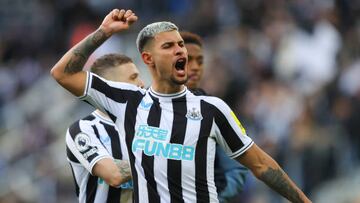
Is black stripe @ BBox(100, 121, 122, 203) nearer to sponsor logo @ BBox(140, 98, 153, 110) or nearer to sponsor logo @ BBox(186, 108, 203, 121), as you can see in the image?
sponsor logo @ BBox(140, 98, 153, 110)

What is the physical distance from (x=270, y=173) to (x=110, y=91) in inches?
45.5

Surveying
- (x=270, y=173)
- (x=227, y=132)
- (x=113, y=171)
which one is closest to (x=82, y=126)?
(x=113, y=171)

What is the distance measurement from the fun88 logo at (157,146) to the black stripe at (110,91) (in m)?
0.23

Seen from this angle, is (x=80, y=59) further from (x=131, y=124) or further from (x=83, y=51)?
(x=131, y=124)

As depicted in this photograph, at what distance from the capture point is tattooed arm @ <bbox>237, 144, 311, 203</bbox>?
6809 millimetres

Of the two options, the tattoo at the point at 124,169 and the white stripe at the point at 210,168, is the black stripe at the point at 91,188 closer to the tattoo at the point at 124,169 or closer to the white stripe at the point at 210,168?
the tattoo at the point at 124,169

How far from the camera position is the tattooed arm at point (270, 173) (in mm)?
6809

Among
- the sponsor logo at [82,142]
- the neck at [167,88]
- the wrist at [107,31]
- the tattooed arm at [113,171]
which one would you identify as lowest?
the tattooed arm at [113,171]

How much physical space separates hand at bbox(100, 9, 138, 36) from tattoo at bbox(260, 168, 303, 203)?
4.27ft

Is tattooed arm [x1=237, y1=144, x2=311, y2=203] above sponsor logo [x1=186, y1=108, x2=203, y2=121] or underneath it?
underneath

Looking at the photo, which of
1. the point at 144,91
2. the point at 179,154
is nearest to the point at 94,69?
the point at 144,91

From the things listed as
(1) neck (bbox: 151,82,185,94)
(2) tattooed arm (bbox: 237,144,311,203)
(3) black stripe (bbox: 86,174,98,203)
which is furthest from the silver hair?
(3) black stripe (bbox: 86,174,98,203)

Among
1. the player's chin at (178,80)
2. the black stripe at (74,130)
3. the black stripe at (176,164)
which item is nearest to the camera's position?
the black stripe at (176,164)

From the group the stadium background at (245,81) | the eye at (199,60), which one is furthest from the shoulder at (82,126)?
the stadium background at (245,81)
